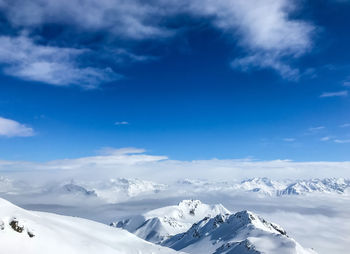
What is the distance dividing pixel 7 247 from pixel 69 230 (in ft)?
153

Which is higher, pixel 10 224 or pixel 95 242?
pixel 10 224

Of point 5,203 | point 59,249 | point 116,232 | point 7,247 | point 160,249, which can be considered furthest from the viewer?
point 116,232

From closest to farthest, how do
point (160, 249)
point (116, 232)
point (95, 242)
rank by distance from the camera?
point (95, 242) < point (160, 249) < point (116, 232)

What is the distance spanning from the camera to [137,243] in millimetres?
167125

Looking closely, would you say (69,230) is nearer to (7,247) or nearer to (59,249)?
(59,249)

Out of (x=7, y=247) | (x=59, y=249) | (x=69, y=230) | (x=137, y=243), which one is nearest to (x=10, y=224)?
(x=7, y=247)

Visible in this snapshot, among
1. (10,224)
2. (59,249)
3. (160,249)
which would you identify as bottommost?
(160,249)

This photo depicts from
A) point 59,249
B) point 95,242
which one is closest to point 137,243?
point 95,242

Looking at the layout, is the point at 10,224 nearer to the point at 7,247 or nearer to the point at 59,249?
the point at 7,247

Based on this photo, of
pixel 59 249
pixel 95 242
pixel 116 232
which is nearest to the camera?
pixel 59 249

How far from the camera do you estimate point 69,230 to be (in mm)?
136625

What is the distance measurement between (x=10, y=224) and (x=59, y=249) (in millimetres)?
18570

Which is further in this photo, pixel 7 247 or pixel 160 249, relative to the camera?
pixel 160 249

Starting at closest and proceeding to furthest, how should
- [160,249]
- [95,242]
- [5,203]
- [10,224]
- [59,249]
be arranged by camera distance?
[10,224] → [59,249] → [5,203] → [95,242] → [160,249]
